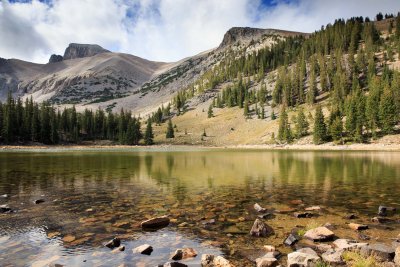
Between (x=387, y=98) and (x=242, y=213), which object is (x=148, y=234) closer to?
(x=242, y=213)

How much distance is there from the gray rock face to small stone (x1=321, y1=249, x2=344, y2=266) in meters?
0.78

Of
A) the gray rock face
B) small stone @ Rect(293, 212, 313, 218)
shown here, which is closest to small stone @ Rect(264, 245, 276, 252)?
the gray rock face

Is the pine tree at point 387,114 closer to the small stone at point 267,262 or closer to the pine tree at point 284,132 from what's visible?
the pine tree at point 284,132

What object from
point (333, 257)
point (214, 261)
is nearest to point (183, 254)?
point (214, 261)

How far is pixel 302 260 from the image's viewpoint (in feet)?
30.7

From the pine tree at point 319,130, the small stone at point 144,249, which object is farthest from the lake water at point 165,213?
the pine tree at point 319,130

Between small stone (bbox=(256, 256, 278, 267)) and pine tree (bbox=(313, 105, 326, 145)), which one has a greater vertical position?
pine tree (bbox=(313, 105, 326, 145))

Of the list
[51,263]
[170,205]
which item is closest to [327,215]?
[170,205]

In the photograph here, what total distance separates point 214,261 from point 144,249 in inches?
111

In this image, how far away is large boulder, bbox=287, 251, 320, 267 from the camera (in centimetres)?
916

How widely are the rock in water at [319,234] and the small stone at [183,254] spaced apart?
5141 mm

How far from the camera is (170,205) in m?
19.6

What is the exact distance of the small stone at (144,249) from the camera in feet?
36.6

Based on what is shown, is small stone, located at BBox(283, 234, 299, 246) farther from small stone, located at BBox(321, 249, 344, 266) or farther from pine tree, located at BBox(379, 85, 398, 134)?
pine tree, located at BBox(379, 85, 398, 134)
